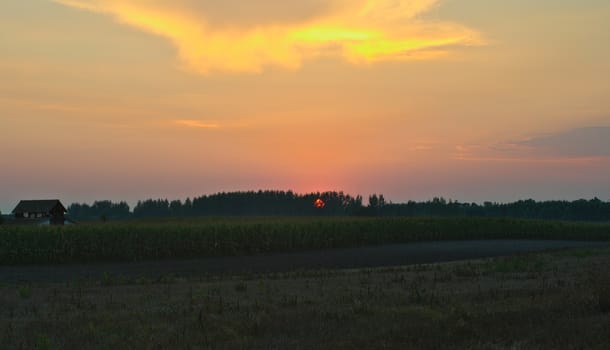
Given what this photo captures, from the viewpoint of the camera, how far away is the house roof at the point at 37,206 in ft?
323

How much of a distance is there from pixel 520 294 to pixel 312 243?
42827mm

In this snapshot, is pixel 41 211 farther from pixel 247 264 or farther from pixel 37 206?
A: pixel 247 264

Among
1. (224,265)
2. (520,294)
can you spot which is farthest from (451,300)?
(224,265)

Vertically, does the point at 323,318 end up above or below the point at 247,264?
above

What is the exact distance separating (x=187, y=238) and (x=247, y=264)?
10237 mm

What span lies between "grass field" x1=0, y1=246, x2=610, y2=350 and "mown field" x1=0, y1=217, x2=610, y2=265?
25935 mm

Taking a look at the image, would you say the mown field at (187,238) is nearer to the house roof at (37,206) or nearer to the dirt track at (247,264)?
the dirt track at (247,264)

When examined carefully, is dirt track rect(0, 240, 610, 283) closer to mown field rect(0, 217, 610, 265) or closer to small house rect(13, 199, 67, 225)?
mown field rect(0, 217, 610, 265)

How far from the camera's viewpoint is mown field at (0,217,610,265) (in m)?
45.2

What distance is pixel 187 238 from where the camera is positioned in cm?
5047

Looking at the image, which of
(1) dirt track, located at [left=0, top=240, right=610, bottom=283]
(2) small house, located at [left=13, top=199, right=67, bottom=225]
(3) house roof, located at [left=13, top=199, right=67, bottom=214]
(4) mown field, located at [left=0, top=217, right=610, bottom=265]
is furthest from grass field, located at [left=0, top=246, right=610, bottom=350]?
(3) house roof, located at [left=13, top=199, right=67, bottom=214]

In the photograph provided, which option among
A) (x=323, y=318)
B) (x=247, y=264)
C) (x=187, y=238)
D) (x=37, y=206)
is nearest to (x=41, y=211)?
(x=37, y=206)

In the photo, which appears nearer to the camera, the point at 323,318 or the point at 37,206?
the point at 323,318

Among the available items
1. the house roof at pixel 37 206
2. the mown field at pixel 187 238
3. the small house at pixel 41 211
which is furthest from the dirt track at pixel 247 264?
the house roof at pixel 37 206
